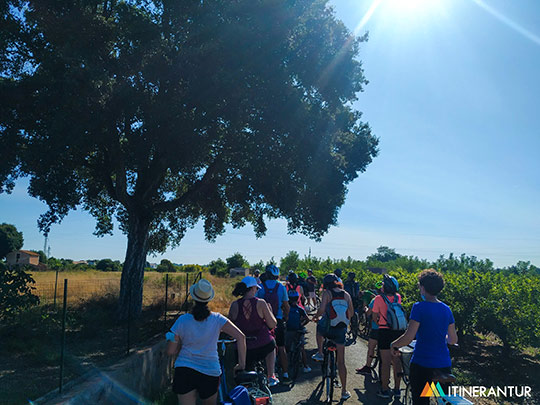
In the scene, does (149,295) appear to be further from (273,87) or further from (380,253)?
(380,253)

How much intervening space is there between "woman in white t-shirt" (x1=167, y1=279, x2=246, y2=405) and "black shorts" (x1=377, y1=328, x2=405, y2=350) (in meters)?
3.55

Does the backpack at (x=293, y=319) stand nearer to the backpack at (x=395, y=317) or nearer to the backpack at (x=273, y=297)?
the backpack at (x=273, y=297)

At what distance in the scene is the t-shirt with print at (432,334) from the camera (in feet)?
13.5

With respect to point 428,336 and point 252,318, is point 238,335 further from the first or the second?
point 428,336

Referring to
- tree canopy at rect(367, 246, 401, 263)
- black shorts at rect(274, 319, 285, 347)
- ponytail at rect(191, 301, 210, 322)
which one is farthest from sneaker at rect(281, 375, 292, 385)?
tree canopy at rect(367, 246, 401, 263)

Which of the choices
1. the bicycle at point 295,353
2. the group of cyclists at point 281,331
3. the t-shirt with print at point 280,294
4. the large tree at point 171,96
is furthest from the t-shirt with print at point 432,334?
the large tree at point 171,96

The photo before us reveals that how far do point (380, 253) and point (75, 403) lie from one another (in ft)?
398

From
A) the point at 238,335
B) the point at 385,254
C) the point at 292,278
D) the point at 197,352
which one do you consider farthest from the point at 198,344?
the point at 385,254

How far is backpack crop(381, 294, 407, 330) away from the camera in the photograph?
6336 millimetres

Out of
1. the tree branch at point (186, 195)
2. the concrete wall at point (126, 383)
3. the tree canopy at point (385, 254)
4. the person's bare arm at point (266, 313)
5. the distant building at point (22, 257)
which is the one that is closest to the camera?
the concrete wall at point (126, 383)

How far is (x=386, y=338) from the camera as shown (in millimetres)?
6398

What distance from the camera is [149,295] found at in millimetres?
19609

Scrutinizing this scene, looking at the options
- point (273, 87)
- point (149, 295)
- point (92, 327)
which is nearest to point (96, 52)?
point (273, 87)

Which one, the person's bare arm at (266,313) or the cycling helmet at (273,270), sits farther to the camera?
the cycling helmet at (273,270)
